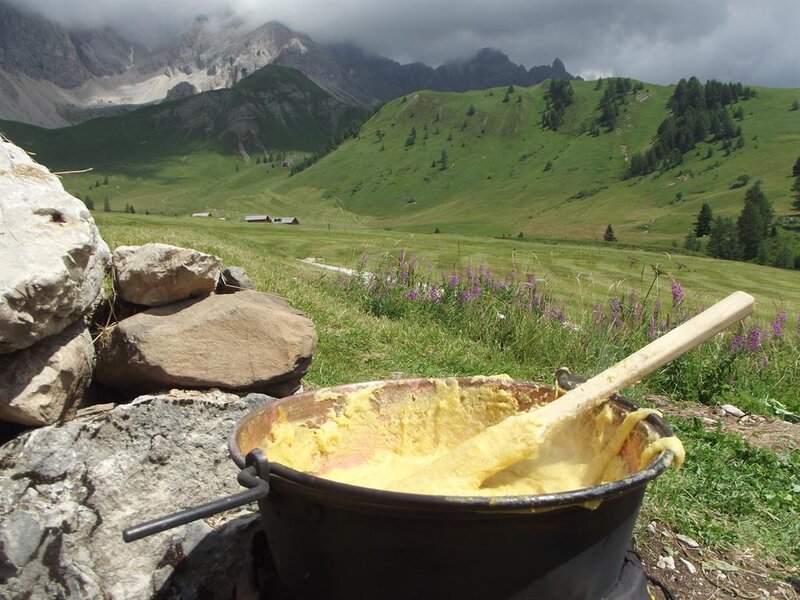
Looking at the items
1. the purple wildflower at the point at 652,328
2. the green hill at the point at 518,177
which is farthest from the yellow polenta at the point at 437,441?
the green hill at the point at 518,177

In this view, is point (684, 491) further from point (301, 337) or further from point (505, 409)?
point (301, 337)

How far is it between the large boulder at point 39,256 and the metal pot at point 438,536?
174 centimetres

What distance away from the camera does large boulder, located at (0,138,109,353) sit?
3068 mm

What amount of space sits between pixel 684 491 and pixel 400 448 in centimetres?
235

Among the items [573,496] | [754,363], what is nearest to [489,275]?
[754,363]

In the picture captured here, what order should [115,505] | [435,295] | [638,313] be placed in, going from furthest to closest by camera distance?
[435,295] → [638,313] → [115,505]

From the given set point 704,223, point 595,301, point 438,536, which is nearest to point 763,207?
point 704,223

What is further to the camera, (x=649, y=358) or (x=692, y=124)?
(x=692, y=124)

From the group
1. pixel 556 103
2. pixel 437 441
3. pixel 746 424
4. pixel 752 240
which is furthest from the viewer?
pixel 556 103

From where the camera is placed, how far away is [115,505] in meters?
3.28

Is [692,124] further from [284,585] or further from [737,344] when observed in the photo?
[284,585]

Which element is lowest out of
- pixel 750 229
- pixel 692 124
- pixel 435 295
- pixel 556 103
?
pixel 750 229

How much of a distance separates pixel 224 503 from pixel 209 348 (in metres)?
2.51

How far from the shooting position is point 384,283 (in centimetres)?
940
